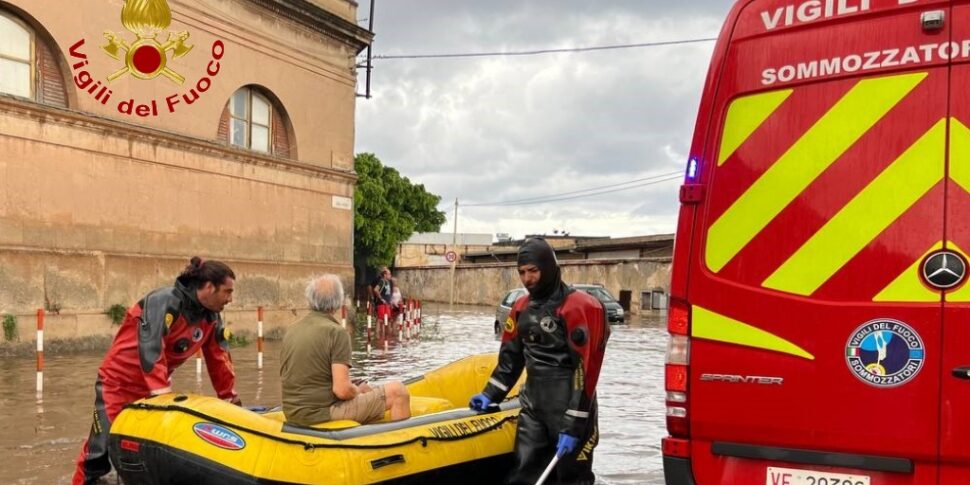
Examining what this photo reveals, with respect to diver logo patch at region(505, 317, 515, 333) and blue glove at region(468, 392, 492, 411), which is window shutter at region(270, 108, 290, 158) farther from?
diver logo patch at region(505, 317, 515, 333)

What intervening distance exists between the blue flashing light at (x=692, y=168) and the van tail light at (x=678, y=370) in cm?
54

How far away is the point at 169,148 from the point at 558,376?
14336mm

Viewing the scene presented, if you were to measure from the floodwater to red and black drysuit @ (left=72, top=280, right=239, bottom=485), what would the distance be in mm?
862

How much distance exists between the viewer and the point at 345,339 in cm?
539

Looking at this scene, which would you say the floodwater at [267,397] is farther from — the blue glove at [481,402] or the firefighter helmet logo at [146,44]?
the firefighter helmet logo at [146,44]

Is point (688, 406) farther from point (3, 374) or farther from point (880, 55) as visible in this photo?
point (3, 374)

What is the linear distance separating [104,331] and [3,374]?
12.5ft

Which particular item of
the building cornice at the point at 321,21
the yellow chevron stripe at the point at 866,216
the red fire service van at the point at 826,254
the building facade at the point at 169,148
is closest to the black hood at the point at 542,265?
the red fire service van at the point at 826,254

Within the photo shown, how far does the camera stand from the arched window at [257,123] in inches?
752

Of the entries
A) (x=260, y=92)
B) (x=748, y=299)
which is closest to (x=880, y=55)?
(x=748, y=299)

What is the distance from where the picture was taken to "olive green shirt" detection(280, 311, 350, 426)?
532 centimetres

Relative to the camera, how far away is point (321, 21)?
20.8 meters

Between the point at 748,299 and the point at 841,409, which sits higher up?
the point at 748,299
